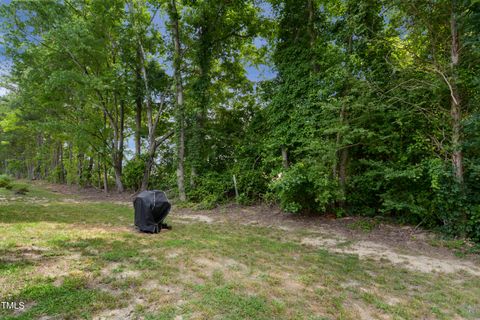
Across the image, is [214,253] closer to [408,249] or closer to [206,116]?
[408,249]

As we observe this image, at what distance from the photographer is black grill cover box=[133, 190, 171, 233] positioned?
5191 millimetres

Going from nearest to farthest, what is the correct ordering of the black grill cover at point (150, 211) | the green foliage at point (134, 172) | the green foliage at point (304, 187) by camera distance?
1. the black grill cover at point (150, 211)
2. the green foliage at point (304, 187)
3. the green foliage at point (134, 172)

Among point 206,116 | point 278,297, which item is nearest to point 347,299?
point 278,297

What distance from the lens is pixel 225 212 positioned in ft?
27.6

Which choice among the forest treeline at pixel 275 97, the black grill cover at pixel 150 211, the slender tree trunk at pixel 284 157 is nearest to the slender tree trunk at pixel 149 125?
the forest treeline at pixel 275 97

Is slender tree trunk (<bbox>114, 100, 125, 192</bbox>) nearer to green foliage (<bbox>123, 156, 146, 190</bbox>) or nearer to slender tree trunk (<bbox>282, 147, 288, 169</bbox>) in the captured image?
green foliage (<bbox>123, 156, 146, 190</bbox>)

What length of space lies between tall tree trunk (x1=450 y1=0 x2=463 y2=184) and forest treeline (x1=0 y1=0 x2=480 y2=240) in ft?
0.10

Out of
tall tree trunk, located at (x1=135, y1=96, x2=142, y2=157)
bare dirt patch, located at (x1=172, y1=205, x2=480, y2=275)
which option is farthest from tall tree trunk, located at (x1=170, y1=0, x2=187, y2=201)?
tall tree trunk, located at (x1=135, y1=96, x2=142, y2=157)

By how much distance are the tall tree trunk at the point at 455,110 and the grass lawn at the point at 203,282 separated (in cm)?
245

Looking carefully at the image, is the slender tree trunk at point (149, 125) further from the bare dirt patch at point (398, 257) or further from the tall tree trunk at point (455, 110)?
the tall tree trunk at point (455, 110)

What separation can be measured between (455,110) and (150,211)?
717cm

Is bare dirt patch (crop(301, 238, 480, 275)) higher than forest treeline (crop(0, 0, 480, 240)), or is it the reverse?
forest treeline (crop(0, 0, 480, 240))

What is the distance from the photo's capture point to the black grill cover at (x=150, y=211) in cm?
519

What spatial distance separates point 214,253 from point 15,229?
405cm
